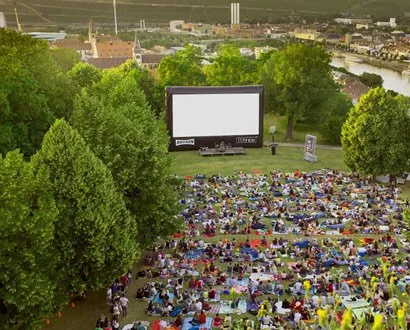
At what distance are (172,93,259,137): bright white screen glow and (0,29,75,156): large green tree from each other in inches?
609

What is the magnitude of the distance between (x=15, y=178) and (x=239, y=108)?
32.5 meters

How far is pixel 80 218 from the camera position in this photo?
64.0 feet

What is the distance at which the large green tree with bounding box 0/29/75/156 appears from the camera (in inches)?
1037

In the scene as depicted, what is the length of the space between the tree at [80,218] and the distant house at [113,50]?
→ 339ft

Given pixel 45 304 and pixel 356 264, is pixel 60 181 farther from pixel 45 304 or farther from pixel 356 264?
pixel 356 264

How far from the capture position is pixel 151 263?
25.7m

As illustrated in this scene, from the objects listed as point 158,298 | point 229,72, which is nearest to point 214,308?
point 158,298

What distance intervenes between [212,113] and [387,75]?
332ft

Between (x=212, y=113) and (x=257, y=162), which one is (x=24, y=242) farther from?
(x=212, y=113)

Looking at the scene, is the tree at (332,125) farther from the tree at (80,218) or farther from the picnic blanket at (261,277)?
the tree at (80,218)

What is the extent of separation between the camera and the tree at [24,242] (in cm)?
1700

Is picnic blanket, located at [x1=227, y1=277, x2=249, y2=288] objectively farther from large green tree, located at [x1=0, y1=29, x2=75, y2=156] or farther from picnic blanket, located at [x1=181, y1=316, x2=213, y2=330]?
large green tree, located at [x1=0, y1=29, x2=75, y2=156]

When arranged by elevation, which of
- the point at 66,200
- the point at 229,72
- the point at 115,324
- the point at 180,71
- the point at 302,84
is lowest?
the point at 115,324

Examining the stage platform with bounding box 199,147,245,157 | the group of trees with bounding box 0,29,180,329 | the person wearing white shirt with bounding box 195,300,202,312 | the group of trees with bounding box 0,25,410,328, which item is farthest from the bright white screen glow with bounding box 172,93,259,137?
the person wearing white shirt with bounding box 195,300,202,312
